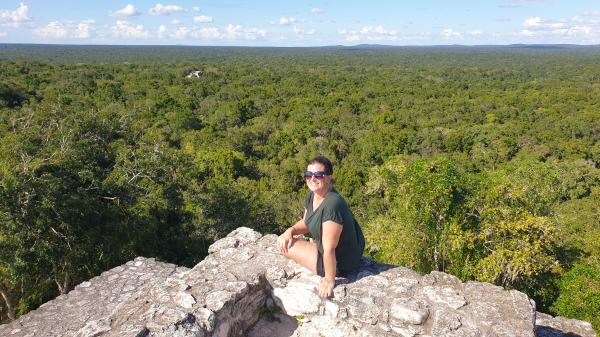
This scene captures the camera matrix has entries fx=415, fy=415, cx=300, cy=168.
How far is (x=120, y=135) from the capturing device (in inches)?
604

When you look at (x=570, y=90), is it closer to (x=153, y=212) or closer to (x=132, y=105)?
(x=132, y=105)

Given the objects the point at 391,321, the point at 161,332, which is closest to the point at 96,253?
the point at 161,332

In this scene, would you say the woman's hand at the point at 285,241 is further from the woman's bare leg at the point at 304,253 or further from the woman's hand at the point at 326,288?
the woman's hand at the point at 326,288

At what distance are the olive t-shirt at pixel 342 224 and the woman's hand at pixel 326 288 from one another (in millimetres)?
332

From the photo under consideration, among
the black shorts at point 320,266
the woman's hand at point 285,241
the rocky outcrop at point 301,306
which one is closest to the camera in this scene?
the rocky outcrop at point 301,306

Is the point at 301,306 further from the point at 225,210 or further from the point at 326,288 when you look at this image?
the point at 225,210

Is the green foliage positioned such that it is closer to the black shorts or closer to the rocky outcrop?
the rocky outcrop

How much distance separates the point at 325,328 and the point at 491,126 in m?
40.9

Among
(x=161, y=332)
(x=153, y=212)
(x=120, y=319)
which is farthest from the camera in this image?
(x=153, y=212)

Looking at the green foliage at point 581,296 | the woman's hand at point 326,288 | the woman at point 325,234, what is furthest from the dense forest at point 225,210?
the woman's hand at point 326,288

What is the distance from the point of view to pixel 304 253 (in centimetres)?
490

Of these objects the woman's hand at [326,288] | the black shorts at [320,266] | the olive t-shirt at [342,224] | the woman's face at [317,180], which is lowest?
the woman's hand at [326,288]

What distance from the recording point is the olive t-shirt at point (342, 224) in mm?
4270

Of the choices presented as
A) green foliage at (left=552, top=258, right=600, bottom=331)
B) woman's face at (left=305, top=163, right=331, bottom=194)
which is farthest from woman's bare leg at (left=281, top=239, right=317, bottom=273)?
green foliage at (left=552, top=258, right=600, bottom=331)
